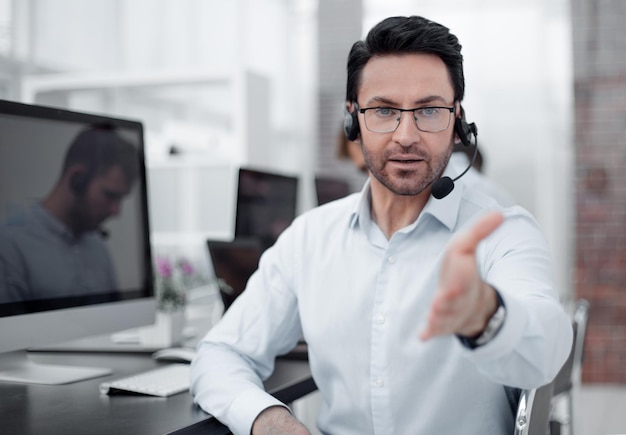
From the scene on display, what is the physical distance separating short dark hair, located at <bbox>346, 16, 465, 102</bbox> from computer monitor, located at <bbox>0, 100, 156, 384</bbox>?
70 centimetres

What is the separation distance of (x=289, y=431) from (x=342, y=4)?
449cm

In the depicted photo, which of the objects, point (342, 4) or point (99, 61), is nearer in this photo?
point (99, 61)

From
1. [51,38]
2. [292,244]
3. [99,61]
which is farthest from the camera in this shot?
[99,61]

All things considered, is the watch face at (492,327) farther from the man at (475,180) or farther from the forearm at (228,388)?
the man at (475,180)

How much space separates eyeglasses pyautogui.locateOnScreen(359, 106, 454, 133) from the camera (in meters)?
1.53

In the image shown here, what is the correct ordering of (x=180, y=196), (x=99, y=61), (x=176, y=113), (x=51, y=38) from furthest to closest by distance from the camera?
(x=176, y=113) → (x=99, y=61) → (x=51, y=38) → (x=180, y=196)

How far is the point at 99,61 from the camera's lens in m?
4.83

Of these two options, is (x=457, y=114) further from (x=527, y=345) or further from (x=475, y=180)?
(x=475, y=180)

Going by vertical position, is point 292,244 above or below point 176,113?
below

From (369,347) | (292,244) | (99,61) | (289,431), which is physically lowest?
(289,431)

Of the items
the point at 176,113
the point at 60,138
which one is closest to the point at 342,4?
the point at 176,113

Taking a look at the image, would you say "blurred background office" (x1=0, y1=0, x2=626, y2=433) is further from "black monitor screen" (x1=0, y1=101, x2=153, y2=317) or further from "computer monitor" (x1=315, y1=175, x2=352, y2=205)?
"black monitor screen" (x1=0, y1=101, x2=153, y2=317)

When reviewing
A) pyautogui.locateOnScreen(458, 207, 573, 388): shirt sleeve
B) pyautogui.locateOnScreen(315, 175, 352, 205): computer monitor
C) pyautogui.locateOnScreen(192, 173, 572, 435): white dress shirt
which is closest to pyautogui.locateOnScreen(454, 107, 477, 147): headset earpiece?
pyautogui.locateOnScreen(192, 173, 572, 435): white dress shirt

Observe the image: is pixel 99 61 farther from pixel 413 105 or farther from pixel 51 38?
pixel 413 105
